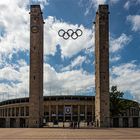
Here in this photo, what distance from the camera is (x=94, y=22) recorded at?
291 ft

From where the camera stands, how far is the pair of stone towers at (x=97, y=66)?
79.4m

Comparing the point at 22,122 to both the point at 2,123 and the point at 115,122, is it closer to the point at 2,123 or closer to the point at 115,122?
the point at 2,123

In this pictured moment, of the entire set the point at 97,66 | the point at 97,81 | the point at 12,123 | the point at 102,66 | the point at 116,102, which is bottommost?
the point at 12,123

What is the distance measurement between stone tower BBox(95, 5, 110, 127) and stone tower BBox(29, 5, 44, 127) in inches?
529

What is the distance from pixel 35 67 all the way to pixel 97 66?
14419mm

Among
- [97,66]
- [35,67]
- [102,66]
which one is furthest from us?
[97,66]

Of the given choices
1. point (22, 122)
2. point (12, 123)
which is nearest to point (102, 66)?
point (22, 122)

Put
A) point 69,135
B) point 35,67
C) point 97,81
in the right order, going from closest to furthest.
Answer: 1. point 69,135
2. point 35,67
3. point 97,81

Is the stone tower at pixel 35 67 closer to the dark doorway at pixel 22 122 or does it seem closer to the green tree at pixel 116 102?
the dark doorway at pixel 22 122

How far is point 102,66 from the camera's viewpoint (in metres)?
80.8

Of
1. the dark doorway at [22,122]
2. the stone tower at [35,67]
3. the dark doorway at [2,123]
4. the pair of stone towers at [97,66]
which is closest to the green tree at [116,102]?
the pair of stone towers at [97,66]

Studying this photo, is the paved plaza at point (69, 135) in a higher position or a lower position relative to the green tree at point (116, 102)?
lower

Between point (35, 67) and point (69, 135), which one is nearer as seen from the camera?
point (69, 135)

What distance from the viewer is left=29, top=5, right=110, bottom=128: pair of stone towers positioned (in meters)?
79.4
